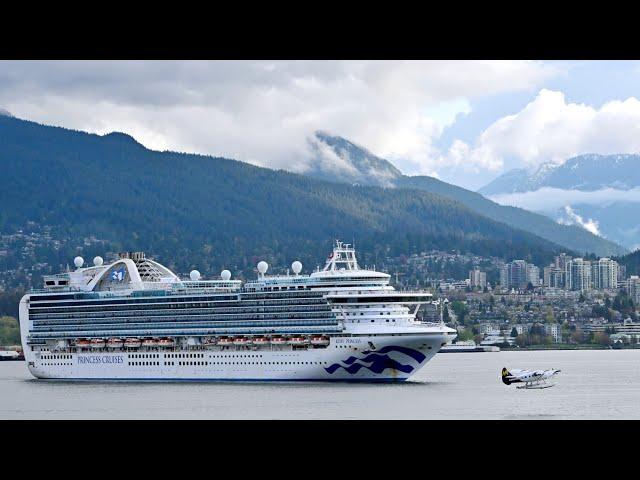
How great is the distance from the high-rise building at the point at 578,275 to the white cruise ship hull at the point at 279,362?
136 meters

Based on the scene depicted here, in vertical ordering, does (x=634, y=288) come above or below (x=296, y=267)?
above

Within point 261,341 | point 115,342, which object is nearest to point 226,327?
point 261,341

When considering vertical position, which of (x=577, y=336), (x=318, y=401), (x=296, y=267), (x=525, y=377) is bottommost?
(x=318, y=401)

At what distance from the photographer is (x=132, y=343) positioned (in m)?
59.2

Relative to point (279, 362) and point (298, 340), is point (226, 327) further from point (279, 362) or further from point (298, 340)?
point (298, 340)

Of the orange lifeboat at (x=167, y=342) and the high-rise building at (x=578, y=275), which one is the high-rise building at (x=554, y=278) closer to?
the high-rise building at (x=578, y=275)

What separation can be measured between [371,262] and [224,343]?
473ft

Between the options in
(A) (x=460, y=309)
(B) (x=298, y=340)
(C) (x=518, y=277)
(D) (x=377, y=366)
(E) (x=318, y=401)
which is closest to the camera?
(E) (x=318, y=401)

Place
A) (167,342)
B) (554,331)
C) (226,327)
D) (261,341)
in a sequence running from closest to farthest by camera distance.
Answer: (261,341), (226,327), (167,342), (554,331)

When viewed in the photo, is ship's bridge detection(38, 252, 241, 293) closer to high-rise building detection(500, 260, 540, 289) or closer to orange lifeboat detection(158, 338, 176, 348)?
orange lifeboat detection(158, 338, 176, 348)

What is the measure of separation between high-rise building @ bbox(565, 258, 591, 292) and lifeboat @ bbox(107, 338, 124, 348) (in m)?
135

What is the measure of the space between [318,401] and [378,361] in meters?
8.65

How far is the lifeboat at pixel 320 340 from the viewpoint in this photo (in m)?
52.0
